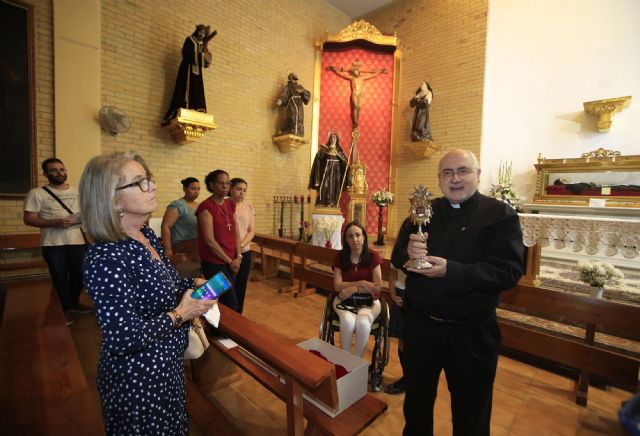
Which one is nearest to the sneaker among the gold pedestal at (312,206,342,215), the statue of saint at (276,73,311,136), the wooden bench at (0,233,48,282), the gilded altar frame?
the wooden bench at (0,233,48,282)

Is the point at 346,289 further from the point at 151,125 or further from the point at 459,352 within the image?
the point at 151,125

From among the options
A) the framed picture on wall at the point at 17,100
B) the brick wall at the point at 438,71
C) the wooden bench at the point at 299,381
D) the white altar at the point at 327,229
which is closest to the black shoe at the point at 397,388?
the wooden bench at the point at 299,381

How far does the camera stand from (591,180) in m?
6.27

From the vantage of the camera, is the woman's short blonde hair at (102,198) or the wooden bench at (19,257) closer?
the woman's short blonde hair at (102,198)

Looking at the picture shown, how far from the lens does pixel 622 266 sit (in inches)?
196

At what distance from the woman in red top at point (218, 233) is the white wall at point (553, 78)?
6772 millimetres

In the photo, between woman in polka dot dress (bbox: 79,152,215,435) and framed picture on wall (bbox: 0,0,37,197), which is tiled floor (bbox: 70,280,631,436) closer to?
woman in polka dot dress (bbox: 79,152,215,435)

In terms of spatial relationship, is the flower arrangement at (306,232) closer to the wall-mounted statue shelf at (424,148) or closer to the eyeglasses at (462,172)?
the wall-mounted statue shelf at (424,148)

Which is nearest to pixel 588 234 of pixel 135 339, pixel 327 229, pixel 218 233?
pixel 327 229

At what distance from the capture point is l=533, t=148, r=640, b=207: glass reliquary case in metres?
5.77

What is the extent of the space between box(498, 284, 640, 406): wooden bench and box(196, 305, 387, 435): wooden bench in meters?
1.79

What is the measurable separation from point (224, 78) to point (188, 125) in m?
1.86

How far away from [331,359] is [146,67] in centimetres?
625

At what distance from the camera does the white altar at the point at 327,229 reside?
22.0ft
